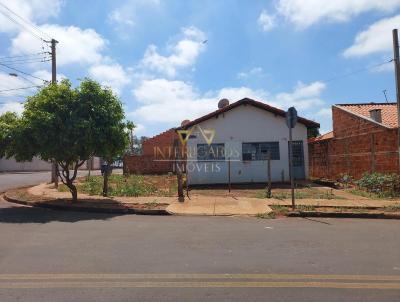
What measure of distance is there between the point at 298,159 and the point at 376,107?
5.55 meters

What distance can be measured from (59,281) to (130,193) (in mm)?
10502

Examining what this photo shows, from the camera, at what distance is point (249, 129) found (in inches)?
862

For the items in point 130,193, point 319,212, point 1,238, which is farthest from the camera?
point 130,193

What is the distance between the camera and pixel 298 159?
73.4ft

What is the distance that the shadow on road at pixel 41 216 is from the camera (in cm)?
1048

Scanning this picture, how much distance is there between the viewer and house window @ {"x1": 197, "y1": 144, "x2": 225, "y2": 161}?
71.4 feet

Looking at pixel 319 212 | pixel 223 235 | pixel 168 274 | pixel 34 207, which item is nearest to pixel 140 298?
pixel 168 274

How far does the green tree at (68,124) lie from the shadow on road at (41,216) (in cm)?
176

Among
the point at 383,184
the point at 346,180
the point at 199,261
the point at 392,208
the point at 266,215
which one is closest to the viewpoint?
the point at 199,261

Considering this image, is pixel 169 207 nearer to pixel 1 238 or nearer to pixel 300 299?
pixel 1 238

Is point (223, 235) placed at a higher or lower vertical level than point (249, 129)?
lower

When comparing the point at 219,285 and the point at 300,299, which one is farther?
the point at 219,285

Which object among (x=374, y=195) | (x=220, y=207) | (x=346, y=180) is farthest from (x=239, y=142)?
(x=220, y=207)

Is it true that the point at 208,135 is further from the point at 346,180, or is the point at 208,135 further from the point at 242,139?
the point at 346,180
